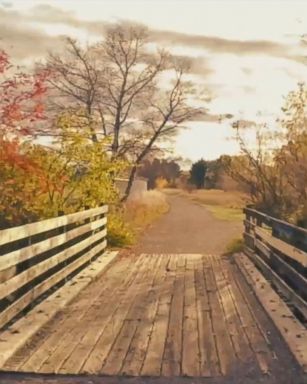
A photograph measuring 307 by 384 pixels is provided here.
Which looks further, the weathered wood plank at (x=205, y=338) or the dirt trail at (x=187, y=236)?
the dirt trail at (x=187, y=236)

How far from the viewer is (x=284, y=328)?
21.7 feet

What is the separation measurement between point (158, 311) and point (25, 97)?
14.1ft

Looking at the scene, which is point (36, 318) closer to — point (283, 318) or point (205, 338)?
point (205, 338)

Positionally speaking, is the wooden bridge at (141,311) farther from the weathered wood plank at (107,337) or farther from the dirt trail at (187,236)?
the dirt trail at (187,236)

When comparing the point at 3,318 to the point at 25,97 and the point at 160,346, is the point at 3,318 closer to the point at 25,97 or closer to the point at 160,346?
the point at 160,346

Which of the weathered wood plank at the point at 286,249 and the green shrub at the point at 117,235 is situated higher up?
the weathered wood plank at the point at 286,249

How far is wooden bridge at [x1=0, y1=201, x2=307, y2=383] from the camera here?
551 centimetres

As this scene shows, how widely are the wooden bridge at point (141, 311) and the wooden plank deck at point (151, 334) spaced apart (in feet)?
0.03

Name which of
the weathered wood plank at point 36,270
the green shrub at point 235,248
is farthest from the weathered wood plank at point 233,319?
the green shrub at point 235,248

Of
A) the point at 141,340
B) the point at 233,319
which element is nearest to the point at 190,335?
the point at 141,340

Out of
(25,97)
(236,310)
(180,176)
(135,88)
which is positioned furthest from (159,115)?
(180,176)

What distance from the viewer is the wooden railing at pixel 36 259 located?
645 centimetres

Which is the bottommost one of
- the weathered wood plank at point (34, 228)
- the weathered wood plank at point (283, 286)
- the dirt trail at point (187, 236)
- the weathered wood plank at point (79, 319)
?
the dirt trail at point (187, 236)

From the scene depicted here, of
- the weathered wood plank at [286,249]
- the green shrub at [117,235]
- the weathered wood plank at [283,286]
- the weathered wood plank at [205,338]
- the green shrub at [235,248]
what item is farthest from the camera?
the green shrub at [117,235]
